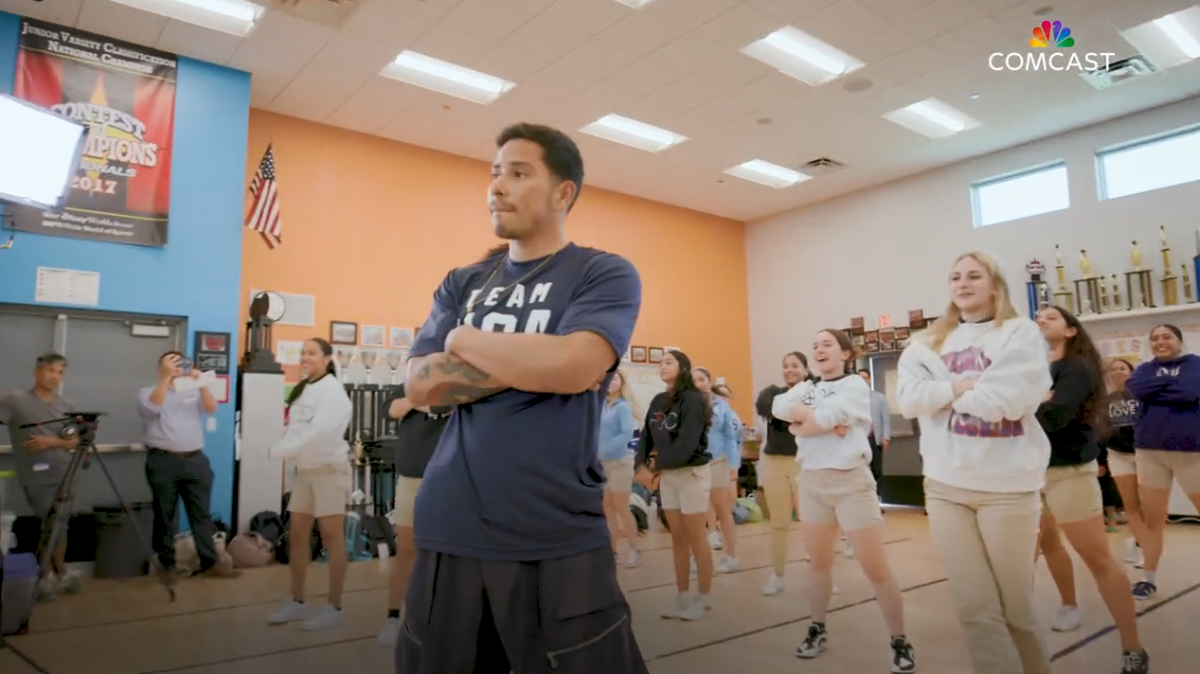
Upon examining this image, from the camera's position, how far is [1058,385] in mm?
3414

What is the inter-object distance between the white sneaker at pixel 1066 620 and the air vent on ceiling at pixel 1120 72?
641cm

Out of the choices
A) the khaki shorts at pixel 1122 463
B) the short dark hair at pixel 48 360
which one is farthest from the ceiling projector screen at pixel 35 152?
the khaki shorts at pixel 1122 463

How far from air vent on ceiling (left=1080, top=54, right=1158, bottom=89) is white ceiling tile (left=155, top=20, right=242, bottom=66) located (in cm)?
865

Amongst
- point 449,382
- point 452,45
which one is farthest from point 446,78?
point 449,382

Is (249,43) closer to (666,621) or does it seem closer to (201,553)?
(201,553)

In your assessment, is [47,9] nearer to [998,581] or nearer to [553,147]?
[553,147]


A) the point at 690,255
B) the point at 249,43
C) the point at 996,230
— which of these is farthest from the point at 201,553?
the point at 996,230

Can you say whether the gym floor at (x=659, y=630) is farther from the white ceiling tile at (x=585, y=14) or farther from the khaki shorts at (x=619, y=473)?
the white ceiling tile at (x=585, y=14)

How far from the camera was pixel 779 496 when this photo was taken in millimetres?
5246

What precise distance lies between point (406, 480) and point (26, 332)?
4.60m

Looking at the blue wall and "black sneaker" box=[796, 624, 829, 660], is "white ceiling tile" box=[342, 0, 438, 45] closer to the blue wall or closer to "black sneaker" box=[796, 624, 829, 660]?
the blue wall

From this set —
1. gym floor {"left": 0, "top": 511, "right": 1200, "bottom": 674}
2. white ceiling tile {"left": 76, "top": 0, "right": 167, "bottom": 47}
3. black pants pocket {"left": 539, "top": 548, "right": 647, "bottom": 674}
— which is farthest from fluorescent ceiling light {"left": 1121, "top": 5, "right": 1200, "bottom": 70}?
white ceiling tile {"left": 76, "top": 0, "right": 167, "bottom": 47}

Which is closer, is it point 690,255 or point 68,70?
point 68,70

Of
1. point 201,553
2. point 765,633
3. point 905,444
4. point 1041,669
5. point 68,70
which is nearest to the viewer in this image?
point 1041,669
